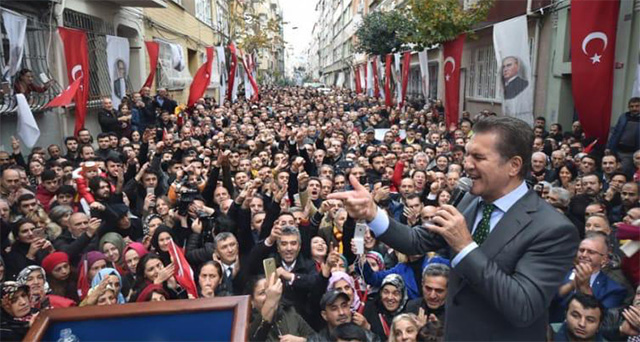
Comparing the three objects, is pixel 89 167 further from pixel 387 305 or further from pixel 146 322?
pixel 146 322

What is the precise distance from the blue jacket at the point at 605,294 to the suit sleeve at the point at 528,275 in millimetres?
2054

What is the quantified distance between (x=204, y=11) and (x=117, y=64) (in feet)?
51.3

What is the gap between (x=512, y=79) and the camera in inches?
386

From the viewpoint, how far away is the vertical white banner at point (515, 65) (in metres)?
9.63

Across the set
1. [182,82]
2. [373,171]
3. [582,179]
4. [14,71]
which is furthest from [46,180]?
[182,82]

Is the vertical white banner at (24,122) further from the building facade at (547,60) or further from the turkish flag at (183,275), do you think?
the building facade at (547,60)

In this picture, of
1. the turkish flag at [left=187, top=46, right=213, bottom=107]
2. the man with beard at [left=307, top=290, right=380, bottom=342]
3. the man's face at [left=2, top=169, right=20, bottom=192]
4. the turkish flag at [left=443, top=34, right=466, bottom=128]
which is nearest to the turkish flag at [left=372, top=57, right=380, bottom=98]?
the turkish flag at [left=187, top=46, right=213, bottom=107]

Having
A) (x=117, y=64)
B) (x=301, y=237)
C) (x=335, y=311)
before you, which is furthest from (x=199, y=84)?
(x=335, y=311)

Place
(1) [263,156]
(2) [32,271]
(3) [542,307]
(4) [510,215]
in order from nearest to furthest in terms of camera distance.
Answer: (3) [542,307]
(4) [510,215]
(2) [32,271]
(1) [263,156]

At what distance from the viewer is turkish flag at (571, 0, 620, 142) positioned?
7.48 meters

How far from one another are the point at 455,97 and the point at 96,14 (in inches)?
334

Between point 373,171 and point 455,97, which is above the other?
point 455,97

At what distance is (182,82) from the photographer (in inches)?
758

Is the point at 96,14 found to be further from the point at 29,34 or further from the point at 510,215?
the point at 510,215
